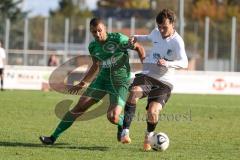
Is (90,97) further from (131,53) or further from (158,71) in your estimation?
(131,53)

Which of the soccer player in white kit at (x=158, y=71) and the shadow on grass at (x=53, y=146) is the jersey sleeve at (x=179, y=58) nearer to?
the soccer player in white kit at (x=158, y=71)

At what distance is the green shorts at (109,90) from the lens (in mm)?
11391

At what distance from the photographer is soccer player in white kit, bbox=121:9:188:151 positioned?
1080 centimetres

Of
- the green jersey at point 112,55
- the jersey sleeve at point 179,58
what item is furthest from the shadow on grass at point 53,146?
the jersey sleeve at point 179,58

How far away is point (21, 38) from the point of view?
122 ft

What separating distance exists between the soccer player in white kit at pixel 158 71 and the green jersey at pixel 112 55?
0.73 feet

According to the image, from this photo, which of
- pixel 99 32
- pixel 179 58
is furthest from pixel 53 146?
pixel 179 58

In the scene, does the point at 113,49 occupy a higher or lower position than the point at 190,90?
higher

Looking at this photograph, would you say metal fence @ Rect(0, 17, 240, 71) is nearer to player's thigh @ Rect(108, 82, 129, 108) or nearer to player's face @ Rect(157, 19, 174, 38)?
player's thigh @ Rect(108, 82, 129, 108)

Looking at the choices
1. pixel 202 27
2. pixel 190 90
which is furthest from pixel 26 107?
pixel 202 27

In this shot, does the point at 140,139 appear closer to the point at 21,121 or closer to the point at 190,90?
the point at 21,121

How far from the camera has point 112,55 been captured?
11344 mm

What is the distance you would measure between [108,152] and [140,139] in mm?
2151

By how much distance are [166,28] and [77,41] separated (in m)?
28.5
